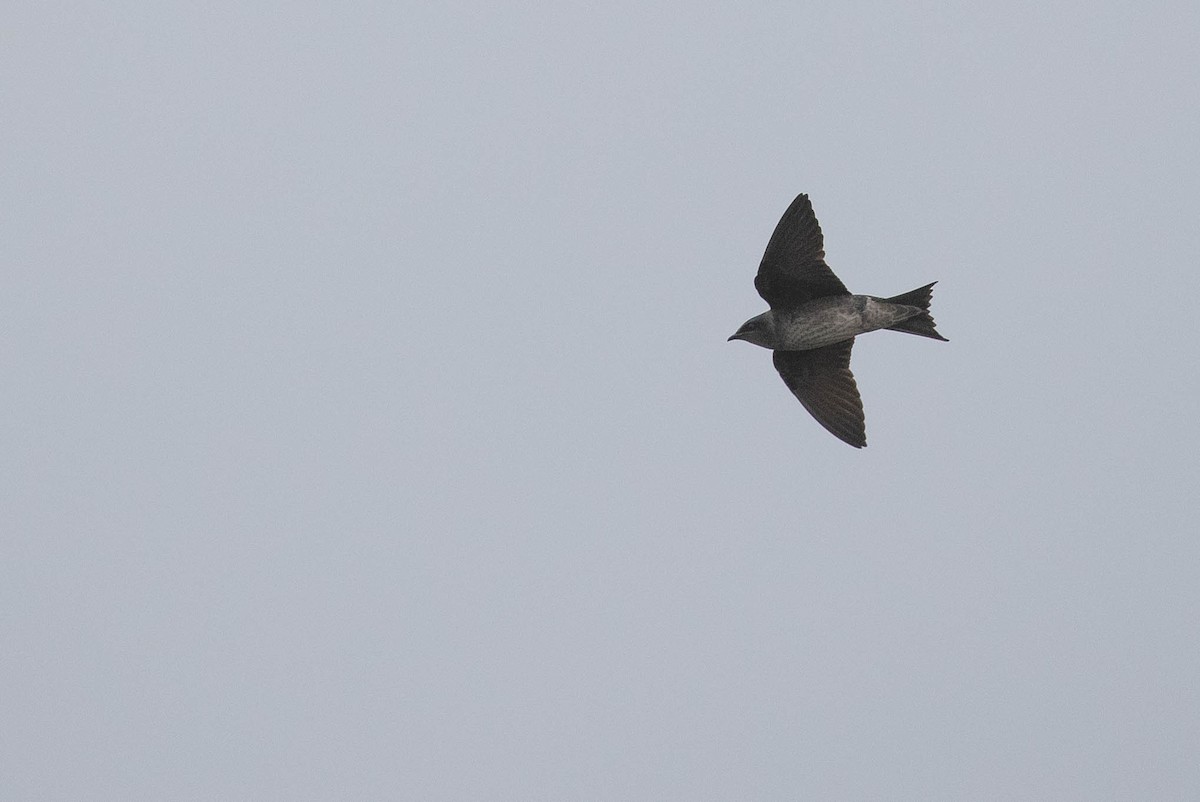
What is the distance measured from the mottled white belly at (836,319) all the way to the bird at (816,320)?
1 centimetres

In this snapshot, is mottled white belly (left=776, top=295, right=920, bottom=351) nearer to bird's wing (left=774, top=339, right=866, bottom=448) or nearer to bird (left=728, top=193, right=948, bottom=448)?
bird (left=728, top=193, right=948, bottom=448)

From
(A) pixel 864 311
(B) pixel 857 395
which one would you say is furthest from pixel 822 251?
(B) pixel 857 395

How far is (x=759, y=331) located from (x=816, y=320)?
0.67 meters

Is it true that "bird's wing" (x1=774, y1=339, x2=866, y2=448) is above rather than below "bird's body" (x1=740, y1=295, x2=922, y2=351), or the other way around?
below

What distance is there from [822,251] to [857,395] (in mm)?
1822

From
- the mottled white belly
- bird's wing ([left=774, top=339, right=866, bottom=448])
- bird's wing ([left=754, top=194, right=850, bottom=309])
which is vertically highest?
bird's wing ([left=754, top=194, right=850, bottom=309])

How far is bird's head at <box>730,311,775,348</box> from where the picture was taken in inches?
580

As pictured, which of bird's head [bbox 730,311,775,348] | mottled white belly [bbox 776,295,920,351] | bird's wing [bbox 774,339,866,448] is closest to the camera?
mottled white belly [bbox 776,295,920,351]

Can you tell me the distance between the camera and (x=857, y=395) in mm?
15047

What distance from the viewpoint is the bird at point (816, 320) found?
14148 mm

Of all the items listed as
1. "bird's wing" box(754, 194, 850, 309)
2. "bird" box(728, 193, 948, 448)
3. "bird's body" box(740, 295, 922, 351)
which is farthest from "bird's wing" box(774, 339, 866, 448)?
"bird's wing" box(754, 194, 850, 309)

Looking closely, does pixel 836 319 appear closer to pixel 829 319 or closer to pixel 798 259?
pixel 829 319

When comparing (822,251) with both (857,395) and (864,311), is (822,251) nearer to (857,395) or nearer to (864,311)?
(864,311)

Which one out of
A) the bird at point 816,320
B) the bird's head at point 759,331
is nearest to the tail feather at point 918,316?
the bird at point 816,320
